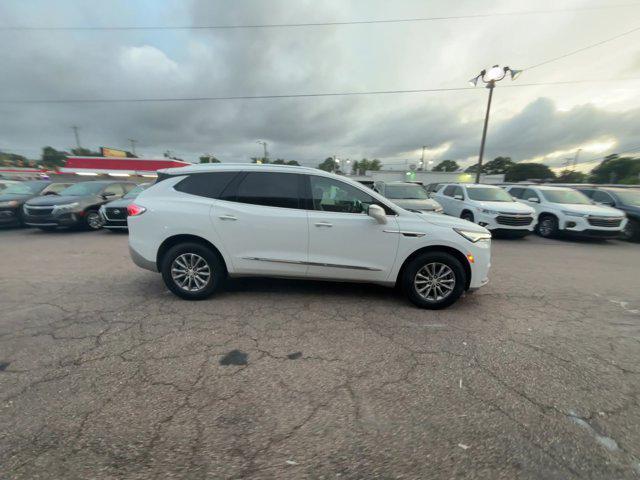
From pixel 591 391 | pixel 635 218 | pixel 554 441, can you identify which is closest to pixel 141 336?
pixel 554 441

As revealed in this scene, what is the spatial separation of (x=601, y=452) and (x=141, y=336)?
12.7ft

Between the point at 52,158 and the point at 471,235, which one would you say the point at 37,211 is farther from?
the point at 52,158

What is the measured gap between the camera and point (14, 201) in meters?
9.59

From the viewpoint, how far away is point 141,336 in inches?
119

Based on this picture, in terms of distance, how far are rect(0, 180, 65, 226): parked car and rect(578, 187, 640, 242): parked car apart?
19.8 metres

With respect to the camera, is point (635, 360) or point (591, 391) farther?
point (635, 360)

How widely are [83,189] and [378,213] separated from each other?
1098 cm

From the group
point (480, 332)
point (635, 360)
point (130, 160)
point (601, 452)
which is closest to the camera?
point (601, 452)

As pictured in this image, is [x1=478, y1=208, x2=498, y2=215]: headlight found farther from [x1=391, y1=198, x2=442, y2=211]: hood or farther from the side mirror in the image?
the side mirror

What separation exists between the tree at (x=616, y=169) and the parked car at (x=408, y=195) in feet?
239

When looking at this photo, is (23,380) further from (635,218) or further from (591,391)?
(635,218)

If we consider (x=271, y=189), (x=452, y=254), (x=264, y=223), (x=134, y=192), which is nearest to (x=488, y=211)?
(x=452, y=254)

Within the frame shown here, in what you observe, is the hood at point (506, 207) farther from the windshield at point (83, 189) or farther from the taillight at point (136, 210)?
the windshield at point (83, 189)

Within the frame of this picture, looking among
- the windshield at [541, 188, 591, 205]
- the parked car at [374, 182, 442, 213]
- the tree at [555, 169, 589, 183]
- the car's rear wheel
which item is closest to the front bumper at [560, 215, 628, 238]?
the windshield at [541, 188, 591, 205]
